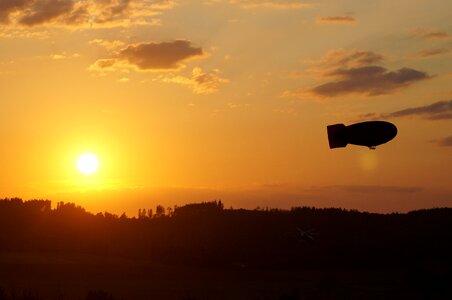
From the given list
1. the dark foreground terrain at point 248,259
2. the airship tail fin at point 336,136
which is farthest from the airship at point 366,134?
the dark foreground terrain at point 248,259

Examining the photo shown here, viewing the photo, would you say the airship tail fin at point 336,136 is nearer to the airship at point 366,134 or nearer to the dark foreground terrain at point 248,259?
the airship at point 366,134

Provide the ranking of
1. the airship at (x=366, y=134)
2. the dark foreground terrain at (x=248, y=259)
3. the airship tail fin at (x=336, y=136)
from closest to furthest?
the airship at (x=366, y=134), the airship tail fin at (x=336, y=136), the dark foreground terrain at (x=248, y=259)

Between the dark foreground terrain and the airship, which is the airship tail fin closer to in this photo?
the airship

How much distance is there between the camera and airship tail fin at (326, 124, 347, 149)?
62.9m

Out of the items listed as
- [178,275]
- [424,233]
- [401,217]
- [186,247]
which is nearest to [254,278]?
[178,275]

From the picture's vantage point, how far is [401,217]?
187 m

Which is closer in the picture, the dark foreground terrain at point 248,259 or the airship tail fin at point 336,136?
the airship tail fin at point 336,136

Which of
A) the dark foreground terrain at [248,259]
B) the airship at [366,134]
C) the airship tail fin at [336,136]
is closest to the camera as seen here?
the airship at [366,134]

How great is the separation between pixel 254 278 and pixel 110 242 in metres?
64.4

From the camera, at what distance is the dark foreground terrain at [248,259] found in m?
106

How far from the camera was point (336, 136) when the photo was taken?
6325 centimetres

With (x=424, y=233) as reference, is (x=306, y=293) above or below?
below

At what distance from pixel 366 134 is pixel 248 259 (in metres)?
104

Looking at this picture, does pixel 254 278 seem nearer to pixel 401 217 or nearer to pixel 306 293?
pixel 306 293
